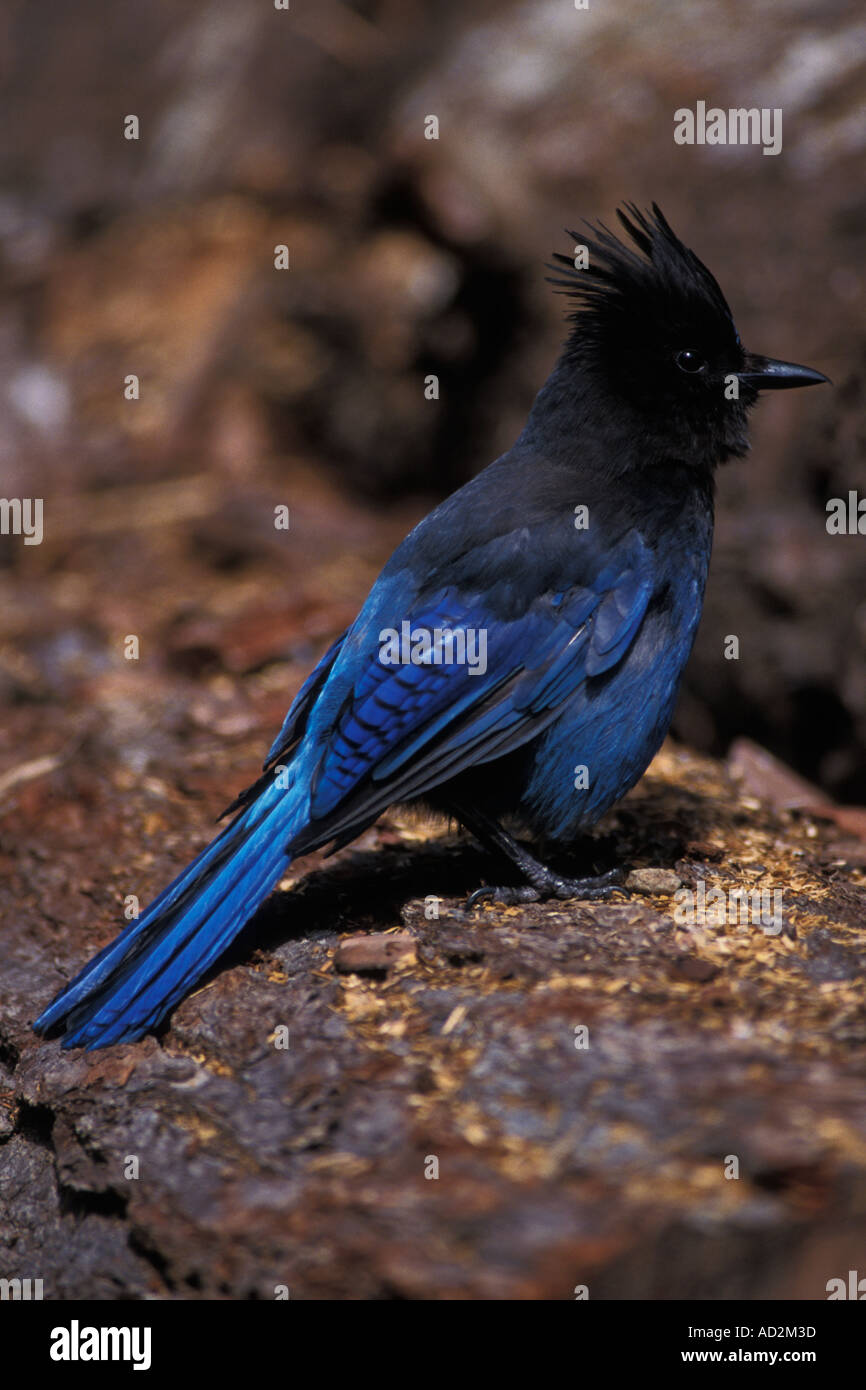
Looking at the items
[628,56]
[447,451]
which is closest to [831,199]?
[628,56]

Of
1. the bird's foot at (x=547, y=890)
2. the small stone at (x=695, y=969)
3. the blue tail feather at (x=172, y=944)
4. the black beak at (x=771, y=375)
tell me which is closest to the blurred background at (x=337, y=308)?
the black beak at (x=771, y=375)

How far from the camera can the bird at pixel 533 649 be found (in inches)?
138

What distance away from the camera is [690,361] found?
13.5 ft

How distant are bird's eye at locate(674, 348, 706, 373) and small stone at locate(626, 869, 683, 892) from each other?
157 centimetres

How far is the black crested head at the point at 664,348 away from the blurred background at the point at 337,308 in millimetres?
1517

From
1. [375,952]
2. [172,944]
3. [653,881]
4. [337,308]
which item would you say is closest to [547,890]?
[653,881]

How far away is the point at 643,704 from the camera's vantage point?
379cm

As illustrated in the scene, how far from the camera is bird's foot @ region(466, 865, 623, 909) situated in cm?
368

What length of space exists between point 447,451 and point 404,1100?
590 centimetres

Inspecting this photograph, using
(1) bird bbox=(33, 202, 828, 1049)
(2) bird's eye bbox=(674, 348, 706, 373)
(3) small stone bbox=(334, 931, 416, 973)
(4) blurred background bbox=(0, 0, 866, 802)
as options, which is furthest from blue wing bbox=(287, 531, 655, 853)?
(4) blurred background bbox=(0, 0, 866, 802)

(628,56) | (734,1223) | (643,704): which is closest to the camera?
(734,1223)

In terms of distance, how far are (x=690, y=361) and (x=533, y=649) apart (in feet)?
3.69

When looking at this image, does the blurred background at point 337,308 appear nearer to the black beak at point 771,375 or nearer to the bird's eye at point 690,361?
the black beak at point 771,375
